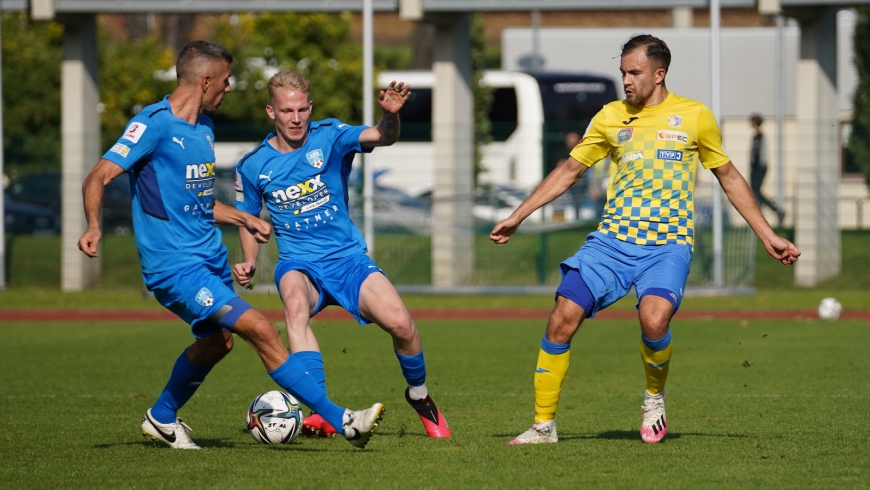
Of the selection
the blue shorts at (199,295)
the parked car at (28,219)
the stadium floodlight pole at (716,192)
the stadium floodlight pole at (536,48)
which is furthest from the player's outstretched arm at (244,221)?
the stadium floodlight pole at (536,48)

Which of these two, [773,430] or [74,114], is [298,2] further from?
[773,430]

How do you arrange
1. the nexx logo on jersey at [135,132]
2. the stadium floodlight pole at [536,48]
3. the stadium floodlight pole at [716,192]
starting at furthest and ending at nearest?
the stadium floodlight pole at [536,48] → the stadium floodlight pole at [716,192] → the nexx logo on jersey at [135,132]

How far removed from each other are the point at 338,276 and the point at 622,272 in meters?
1.61

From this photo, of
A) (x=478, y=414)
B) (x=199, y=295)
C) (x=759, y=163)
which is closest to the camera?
(x=199, y=295)

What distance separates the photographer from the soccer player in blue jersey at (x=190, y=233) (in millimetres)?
6363

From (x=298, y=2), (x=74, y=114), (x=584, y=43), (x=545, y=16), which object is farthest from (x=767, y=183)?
(x=545, y=16)

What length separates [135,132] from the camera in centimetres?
648

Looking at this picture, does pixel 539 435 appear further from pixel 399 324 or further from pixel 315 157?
pixel 315 157

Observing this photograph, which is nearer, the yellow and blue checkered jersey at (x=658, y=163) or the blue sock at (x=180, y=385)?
the yellow and blue checkered jersey at (x=658, y=163)

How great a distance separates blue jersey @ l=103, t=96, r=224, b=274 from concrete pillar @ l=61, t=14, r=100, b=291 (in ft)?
43.8

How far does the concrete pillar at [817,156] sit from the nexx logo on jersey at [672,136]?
12438mm

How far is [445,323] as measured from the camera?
1492 centimetres

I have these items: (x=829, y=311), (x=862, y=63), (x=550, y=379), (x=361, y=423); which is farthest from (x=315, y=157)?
(x=862, y=63)

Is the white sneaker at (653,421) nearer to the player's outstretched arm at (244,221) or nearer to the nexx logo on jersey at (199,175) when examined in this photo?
the player's outstretched arm at (244,221)
